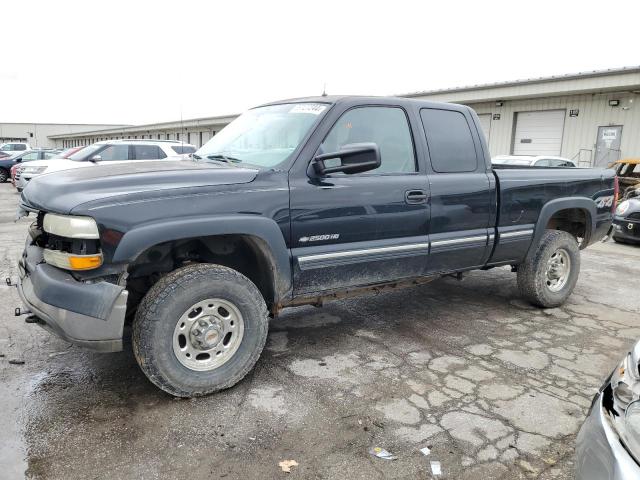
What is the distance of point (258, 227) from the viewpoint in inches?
125

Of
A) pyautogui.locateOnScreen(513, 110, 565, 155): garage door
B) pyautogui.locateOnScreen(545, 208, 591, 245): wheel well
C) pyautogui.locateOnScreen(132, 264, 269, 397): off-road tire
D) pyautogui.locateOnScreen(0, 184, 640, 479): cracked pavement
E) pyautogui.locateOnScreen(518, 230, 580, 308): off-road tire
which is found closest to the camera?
pyautogui.locateOnScreen(0, 184, 640, 479): cracked pavement

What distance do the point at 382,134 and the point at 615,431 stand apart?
2.73 metres

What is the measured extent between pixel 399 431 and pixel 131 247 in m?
1.87

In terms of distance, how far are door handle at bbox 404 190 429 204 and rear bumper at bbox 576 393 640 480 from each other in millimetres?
2144

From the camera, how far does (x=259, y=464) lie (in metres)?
2.56

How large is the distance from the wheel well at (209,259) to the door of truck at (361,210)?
→ 0.22 meters

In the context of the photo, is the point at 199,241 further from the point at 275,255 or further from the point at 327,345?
the point at 327,345

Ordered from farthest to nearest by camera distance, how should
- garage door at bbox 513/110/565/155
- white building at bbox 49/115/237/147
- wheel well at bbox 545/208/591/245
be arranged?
white building at bbox 49/115/237/147, garage door at bbox 513/110/565/155, wheel well at bbox 545/208/591/245

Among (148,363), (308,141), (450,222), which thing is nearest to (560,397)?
(450,222)

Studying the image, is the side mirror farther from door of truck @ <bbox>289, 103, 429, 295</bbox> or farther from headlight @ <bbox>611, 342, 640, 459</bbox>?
headlight @ <bbox>611, 342, 640, 459</bbox>

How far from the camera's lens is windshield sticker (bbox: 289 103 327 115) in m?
3.72

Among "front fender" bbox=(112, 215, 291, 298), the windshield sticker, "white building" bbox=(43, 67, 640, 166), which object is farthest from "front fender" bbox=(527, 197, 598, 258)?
"white building" bbox=(43, 67, 640, 166)

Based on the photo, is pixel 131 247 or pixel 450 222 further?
pixel 450 222

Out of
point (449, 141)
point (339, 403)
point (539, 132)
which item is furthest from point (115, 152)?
point (539, 132)
